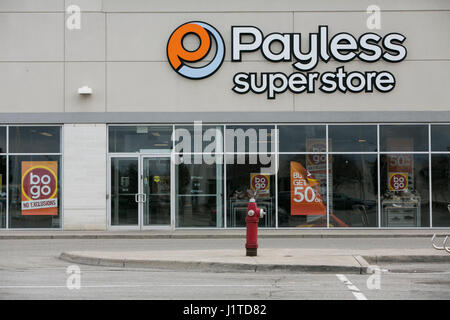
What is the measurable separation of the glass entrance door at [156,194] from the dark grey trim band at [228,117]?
150cm

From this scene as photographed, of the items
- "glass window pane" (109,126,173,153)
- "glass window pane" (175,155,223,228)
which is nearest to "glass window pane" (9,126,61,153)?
"glass window pane" (109,126,173,153)

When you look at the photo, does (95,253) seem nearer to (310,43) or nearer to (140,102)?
(140,102)

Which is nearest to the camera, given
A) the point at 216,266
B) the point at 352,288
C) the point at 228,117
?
the point at 352,288

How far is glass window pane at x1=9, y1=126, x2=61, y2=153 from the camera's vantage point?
811 inches

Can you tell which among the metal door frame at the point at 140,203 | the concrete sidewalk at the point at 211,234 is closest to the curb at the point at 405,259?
the concrete sidewalk at the point at 211,234

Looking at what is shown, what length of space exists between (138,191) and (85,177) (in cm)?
186

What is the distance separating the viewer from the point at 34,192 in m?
20.6

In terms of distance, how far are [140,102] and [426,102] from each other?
972 centimetres

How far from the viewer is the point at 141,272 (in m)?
10.9

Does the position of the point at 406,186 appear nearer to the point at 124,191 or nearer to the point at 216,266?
the point at 124,191

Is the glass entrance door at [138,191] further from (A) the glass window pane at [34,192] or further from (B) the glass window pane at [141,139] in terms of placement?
(A) the glass window pane at [34,192]

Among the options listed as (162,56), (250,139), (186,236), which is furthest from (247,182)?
(162,56)

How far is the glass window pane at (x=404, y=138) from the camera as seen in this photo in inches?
804
